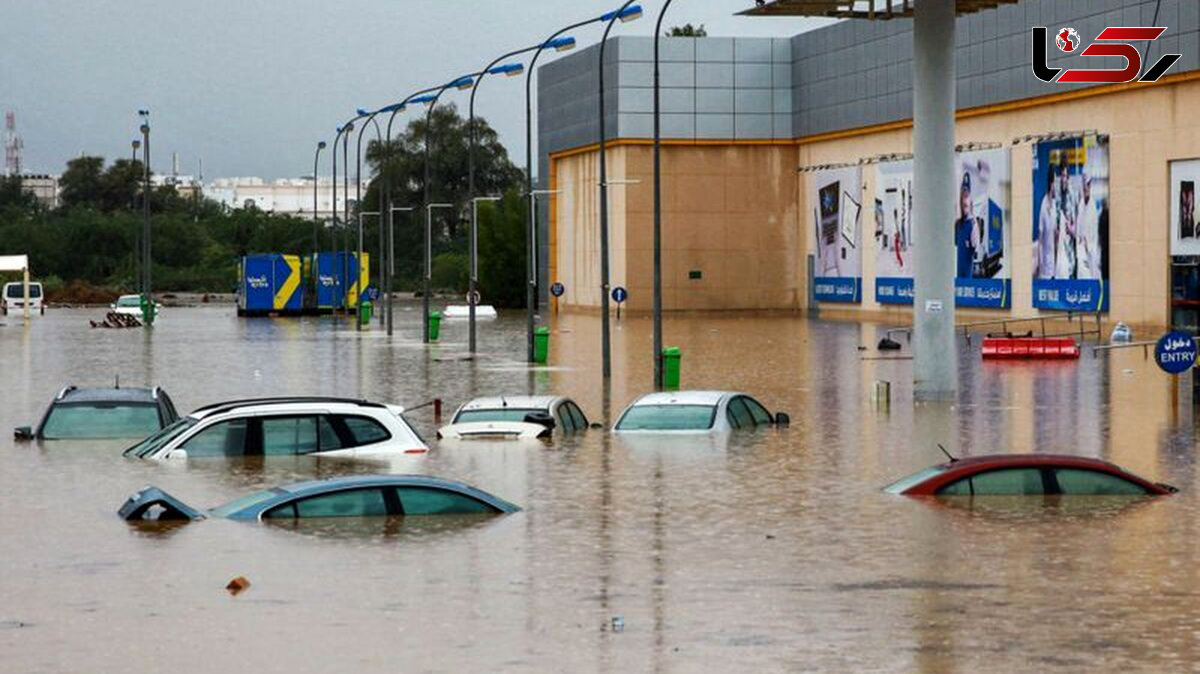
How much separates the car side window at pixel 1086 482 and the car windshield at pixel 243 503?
341 inches

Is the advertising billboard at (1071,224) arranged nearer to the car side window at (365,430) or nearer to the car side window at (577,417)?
the car side window at (577,417)

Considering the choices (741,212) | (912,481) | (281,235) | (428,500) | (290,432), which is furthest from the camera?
(281,235)

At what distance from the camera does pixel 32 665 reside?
15320 mm

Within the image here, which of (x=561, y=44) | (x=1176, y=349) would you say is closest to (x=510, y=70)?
(x=561, y=44)

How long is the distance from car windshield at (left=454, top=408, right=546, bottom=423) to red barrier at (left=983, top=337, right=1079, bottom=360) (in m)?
25.9

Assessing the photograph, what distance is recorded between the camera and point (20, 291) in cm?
11088

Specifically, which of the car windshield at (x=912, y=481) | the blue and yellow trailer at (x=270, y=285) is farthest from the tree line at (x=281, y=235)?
the car windshield at (x=912, y=481)

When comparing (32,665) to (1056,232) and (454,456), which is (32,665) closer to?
(454,456)

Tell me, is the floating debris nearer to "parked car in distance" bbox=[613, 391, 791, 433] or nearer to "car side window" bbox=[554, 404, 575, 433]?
"parked car in distance" bbox=[613, 391, 791, 433]

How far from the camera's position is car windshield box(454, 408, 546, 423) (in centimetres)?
3312

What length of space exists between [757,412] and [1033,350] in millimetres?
22974

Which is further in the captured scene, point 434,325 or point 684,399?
point 434,325

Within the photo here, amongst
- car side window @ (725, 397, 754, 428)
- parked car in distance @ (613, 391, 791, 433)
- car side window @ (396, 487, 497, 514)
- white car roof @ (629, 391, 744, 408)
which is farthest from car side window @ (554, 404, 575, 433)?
car side window @ (396, 487, 497, 514)

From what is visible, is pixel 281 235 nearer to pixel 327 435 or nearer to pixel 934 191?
pixel 934 191
